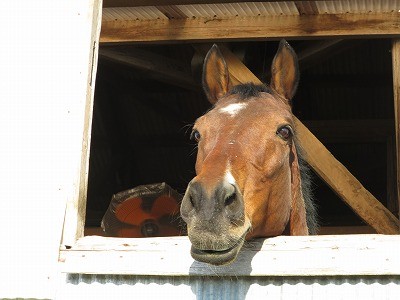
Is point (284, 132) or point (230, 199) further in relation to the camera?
point (284, 132)

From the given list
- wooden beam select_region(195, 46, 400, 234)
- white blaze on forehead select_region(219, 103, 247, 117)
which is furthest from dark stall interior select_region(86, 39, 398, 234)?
white blaze on forehead select_region(219, 103, 247, 117)

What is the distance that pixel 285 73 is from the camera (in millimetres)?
5398

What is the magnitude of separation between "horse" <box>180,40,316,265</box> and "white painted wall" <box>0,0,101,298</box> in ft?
2.59

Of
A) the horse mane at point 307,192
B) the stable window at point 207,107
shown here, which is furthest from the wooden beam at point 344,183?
the horse mane at point 307,192

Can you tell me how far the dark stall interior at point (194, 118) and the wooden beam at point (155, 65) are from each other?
0.93m

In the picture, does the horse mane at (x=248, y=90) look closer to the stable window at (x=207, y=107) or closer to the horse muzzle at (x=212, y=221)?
the stable window at (x=207, y=107)

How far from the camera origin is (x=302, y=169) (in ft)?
18.2

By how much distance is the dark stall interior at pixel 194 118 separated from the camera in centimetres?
1037

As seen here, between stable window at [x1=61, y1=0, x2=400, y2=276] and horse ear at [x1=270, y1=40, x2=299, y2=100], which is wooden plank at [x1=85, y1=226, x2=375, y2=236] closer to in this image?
stable window at [x1=61, y1=0, x2=400, y2=276]

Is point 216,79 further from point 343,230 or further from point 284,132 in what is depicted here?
point 343,230

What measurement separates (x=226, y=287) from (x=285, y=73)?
1716 millimetres

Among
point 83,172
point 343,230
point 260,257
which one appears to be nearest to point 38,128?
point 83,172

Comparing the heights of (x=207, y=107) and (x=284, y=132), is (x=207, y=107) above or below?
above

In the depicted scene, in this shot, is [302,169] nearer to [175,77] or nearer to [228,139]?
[228,139]
